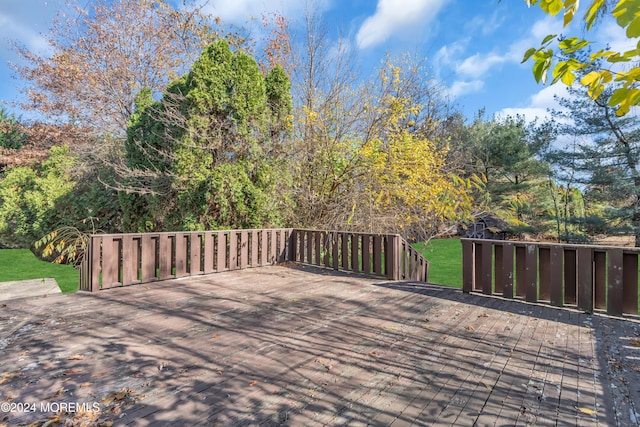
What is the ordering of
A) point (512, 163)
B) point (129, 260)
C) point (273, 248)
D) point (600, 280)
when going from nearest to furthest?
point (600, 280) < point (129, 260) < point (273, 248) < point (512, 163)

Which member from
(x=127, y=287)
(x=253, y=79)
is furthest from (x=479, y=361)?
(x=253, y=79)

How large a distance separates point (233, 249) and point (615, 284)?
5.15m

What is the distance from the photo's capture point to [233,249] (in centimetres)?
577

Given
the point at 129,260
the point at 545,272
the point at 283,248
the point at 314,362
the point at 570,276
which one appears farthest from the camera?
the point at 283,248

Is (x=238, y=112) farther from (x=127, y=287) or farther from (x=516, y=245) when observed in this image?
(x=516, y=245)

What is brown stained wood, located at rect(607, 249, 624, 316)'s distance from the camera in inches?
128

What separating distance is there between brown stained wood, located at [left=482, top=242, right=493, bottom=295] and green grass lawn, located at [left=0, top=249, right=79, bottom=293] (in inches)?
282

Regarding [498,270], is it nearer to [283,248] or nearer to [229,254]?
[283,248]

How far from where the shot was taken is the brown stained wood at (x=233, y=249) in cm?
573

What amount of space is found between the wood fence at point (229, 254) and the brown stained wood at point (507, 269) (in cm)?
157

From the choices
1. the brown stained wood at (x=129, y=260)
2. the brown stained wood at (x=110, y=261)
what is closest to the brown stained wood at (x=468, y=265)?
the brown stained wood at (x=129, y=260)

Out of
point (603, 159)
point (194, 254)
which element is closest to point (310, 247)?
point (194, 254)

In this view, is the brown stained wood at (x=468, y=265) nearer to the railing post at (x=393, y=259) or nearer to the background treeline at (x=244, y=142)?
the railing post at (x=393, y=259)

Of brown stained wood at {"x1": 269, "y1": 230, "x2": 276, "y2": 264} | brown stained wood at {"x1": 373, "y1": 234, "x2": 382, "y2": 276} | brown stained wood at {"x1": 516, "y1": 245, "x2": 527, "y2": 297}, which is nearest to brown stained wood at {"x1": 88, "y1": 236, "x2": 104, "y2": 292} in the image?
brown stained wood at {"x1": 269, "y1": 230, "x2": 276, "y2": 264}
